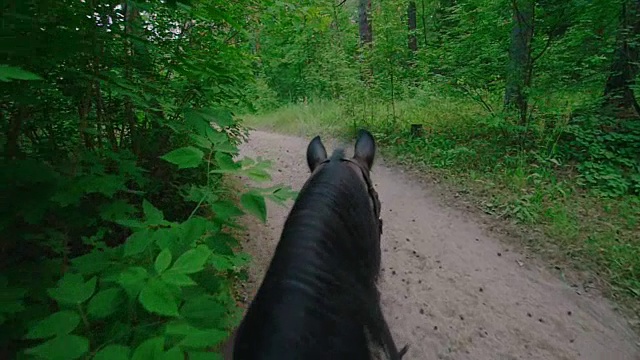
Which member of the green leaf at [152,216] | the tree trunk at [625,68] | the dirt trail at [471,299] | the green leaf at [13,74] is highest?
the green leaf at [13,74]

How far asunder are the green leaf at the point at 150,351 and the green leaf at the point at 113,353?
0.12 ft

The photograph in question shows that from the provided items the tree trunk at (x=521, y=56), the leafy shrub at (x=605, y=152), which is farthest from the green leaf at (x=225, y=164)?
the tree trunk at (x=521, y=56)

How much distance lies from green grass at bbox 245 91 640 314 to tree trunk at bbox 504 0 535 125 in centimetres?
43

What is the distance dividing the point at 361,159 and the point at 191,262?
158cm

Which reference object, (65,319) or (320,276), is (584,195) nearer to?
(320,276)

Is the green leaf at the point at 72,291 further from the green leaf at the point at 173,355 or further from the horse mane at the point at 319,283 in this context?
the horse mane at the point at 319,283

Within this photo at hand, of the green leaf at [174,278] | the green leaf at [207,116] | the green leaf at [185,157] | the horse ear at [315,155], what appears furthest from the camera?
the horse ear at [315,155]

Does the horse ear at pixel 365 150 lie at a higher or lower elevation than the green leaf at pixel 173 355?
lower

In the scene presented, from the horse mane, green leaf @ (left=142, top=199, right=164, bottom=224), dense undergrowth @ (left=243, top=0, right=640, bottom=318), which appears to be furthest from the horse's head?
dense undergrowth @ (left=243, top=0, right=640, bottom=318)

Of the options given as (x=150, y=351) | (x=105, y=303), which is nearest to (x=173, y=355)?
(x=150, y=351)

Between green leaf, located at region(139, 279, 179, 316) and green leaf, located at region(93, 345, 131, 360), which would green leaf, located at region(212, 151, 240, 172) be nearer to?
green leaf, located at region(139, 279, 179, 316)

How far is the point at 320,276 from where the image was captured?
125cm

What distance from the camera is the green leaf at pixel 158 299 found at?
878 millimetres

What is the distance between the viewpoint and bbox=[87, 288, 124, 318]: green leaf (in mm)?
976
